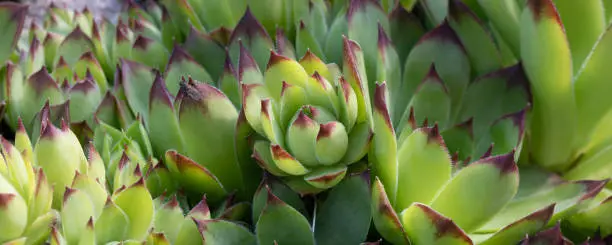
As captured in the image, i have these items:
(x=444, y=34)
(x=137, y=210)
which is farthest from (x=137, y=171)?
(x=444, y=34)

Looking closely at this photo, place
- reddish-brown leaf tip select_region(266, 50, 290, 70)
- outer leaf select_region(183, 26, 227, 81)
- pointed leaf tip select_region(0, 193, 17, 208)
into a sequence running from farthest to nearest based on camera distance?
outer leaf select_region(183, 26, 227, 81) < reddish-brown leaf tip select_region(266, 50, 290, 70) < pointed leaf tip select_region(0, 193, 17, 208)


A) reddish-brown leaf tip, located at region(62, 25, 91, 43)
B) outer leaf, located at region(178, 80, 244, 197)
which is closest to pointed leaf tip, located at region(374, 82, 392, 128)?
outer leaf, located at region(178, 80, 244, 197)

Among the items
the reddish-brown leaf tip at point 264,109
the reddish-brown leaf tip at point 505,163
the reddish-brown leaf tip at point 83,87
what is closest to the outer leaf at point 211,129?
the reddish-brown leaf tip at point 264,109

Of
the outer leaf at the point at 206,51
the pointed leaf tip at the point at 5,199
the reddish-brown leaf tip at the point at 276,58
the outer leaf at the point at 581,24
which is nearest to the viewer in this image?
the pointed leaf tip at the point at 5,199

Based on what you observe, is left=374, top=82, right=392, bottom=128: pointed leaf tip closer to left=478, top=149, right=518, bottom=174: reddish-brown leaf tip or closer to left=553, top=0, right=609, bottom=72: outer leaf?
left=478, top=149, right=518, bottom=174: reddish-brown leaf tip

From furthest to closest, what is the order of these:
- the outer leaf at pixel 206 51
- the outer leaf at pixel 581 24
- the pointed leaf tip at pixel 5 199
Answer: the outer leaf at pixel 206 51 → the outer leaf at pixel 581 24 → the pointed leaf tip at pixel 5 199

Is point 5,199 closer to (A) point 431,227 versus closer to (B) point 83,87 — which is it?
(B) point 83,87

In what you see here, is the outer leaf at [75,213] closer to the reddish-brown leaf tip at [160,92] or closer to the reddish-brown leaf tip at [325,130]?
the reddish-brown leaf tip at [160,92]

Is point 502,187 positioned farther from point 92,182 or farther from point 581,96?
point 92,182
